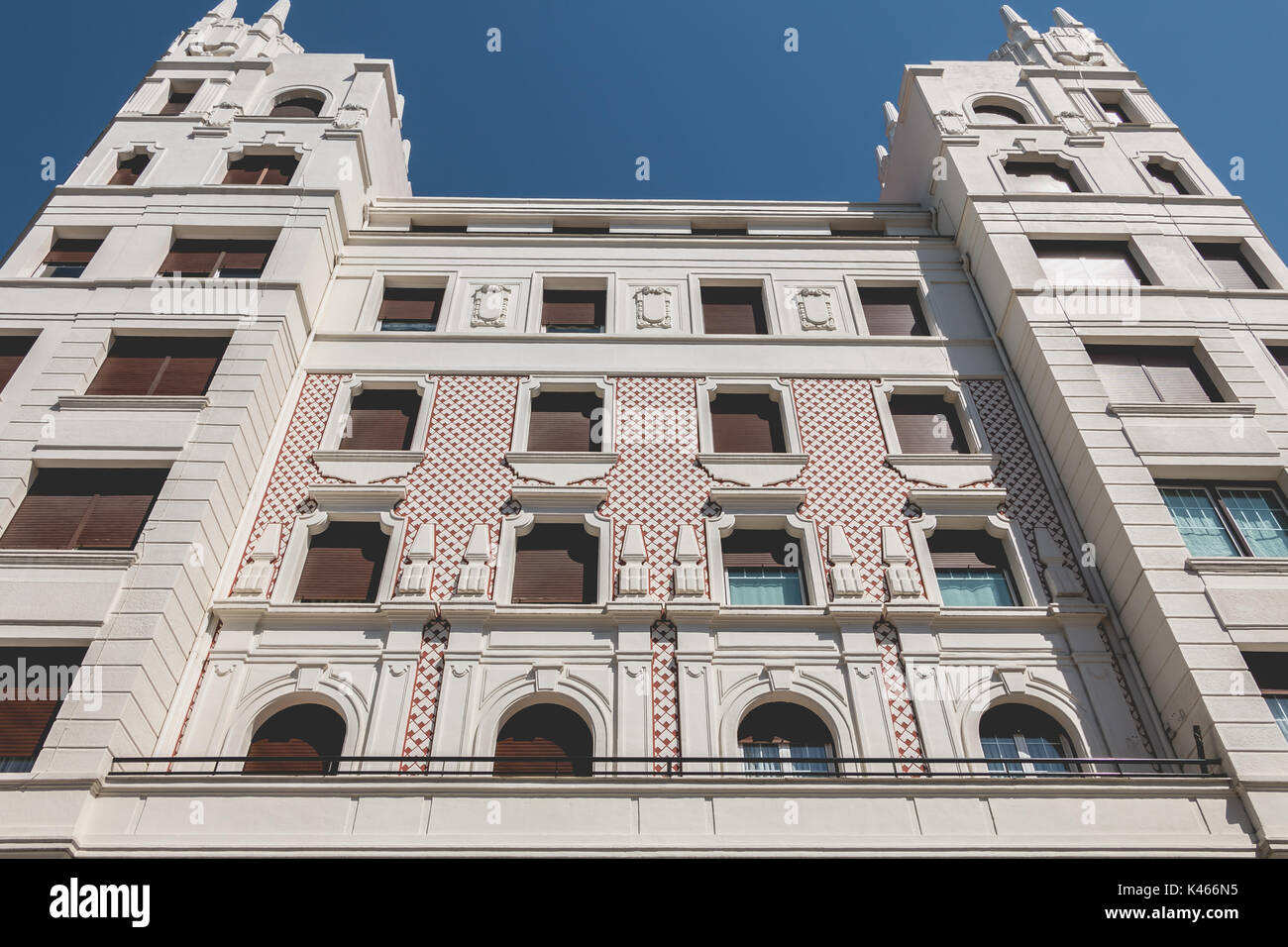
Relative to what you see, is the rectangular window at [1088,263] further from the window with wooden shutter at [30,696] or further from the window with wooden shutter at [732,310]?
the window with wooden shutter at [30,696]

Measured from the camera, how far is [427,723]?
47.7 ft

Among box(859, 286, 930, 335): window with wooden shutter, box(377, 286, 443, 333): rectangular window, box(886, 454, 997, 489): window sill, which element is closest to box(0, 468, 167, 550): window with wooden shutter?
box(377, 286, 443, 333): rectangular window

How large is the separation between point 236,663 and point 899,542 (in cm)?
1038

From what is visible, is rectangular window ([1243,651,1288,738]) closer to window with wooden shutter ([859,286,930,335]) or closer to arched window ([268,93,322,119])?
window with wooden shutter ([859,286,930,335])

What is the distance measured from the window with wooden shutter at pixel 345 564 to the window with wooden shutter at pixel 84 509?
2583 millimetres

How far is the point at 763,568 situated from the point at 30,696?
1068cm

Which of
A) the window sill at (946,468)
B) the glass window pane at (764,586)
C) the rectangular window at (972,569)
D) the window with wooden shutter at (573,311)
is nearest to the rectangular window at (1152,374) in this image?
the window sill at (946,468)

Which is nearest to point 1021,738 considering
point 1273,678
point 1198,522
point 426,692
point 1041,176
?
point 1273,678

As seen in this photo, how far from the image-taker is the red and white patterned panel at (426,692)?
14.2m

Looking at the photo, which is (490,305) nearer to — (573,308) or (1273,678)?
(573,308)

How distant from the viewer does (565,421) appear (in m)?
20.0

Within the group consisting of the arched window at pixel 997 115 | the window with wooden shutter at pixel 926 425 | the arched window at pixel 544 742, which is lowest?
the arched window at pixel 544 742

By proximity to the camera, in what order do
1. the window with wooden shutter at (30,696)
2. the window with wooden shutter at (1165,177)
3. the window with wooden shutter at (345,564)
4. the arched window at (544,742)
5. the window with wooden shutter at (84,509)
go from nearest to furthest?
the window with wooden shutter at (30,696) < the arched window at (544,742) < the window with wooden shutter at (84,509) < the window with wooden shutter at (345,564) < the window with wooden shutter at (1165,177)
